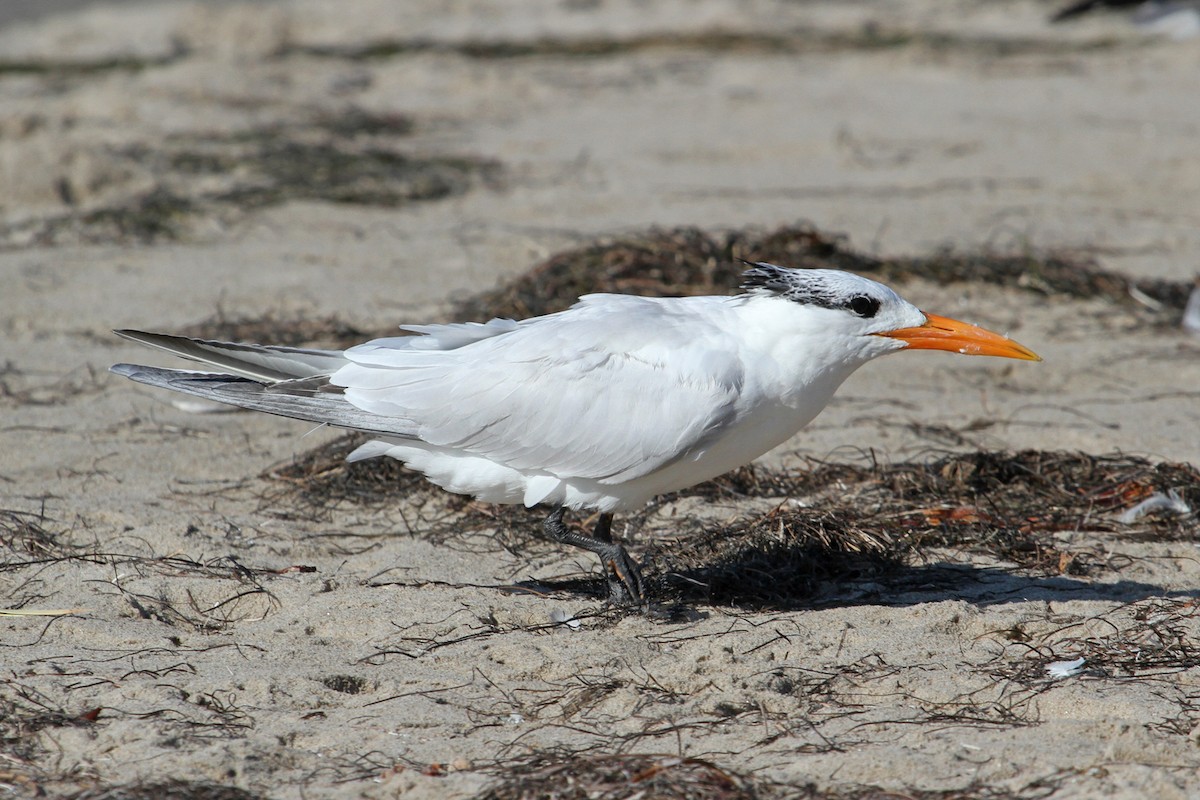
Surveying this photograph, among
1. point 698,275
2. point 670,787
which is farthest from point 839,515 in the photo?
point 698,275

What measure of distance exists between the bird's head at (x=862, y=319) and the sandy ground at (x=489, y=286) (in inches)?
30.5

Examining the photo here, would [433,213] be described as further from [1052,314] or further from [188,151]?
[1052,314]

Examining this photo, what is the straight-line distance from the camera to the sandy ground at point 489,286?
326 cm

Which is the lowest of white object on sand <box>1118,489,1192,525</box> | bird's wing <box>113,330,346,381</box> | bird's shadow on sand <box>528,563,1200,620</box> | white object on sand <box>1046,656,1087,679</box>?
bird's shadow on sand <box>528,563,1200,620</box>

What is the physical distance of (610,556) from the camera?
4039 millimetres

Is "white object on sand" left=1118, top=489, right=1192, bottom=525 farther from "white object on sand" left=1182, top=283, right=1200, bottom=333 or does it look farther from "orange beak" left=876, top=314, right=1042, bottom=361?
"white object on sand" left=1182, top=283, right=1200, bottom=333

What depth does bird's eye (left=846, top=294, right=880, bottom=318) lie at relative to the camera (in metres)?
3.84

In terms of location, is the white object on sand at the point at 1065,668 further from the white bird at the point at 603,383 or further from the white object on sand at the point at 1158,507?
the white object on sand at the point at 1158,507

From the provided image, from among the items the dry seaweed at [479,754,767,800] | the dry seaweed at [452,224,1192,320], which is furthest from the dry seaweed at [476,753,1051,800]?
the dry seaweed at [452,224,1192,320]

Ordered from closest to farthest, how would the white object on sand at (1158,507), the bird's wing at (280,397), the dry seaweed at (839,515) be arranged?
the bird's wing at (280,397), the dry seaweed at (839,515), the white object on sand at (1158,507)

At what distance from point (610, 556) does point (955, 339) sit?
1207 millimetres

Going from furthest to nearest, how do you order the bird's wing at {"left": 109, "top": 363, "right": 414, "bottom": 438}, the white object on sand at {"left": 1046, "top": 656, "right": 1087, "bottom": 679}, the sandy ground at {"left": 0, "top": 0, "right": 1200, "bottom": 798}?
the bird's wing at {"left": 109, "top": 363, "right": 414, "bottom": 438}, the white object on sand at {"left": 1046, "top": 656, "right": 1087, "bottom": 679}, the sandy ground at {"left": 0, "top": 0, "right": 1200, "bottom": 798}

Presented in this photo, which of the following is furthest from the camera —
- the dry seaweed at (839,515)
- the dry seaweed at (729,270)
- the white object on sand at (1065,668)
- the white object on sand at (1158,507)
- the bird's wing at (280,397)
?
the dry seaweed at (729,270)

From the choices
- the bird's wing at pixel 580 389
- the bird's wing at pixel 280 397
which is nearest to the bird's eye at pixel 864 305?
the bird's wing at pixel 580 389
